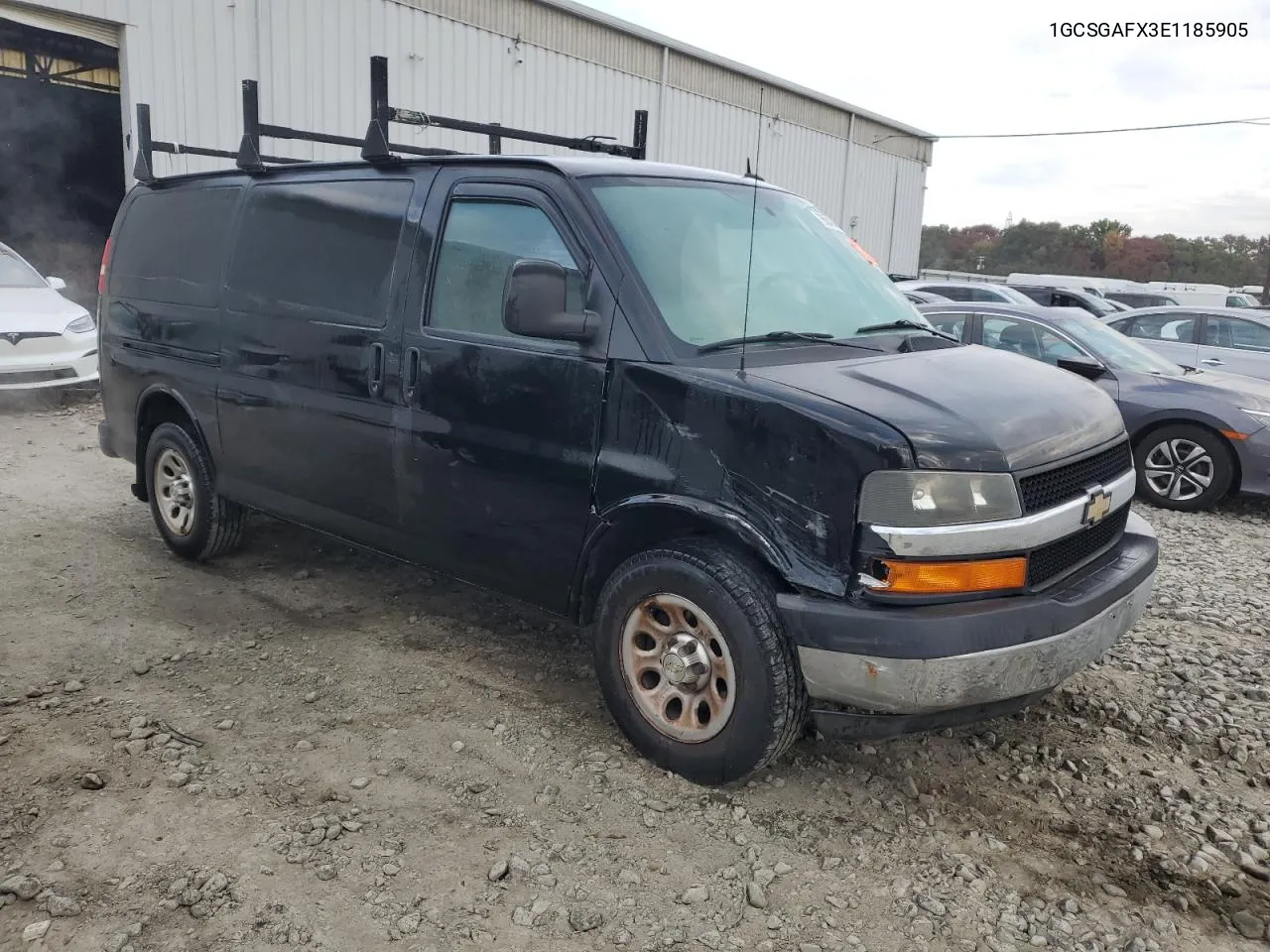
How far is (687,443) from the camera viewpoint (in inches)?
124

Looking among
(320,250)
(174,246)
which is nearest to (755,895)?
(320,250)

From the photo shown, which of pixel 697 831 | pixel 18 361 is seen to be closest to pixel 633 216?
pixel 697 831

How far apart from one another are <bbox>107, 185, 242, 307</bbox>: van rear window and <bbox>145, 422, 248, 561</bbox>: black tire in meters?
0.75

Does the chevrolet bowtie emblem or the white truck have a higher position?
the white truck

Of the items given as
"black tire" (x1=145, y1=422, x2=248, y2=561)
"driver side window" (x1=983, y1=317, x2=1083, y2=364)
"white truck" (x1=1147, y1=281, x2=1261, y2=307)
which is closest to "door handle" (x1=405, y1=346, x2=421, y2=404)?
"black tire" (x1=145, y1=422, x2=248, y2=561)

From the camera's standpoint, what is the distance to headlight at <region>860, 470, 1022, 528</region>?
2809 mm

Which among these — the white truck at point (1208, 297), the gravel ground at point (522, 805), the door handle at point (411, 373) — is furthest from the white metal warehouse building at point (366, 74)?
the white truck at point (1208, 297)

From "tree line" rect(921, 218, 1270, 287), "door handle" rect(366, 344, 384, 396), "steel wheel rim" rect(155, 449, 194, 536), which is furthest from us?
"tree line" rect(921, 218, 1270, 287)

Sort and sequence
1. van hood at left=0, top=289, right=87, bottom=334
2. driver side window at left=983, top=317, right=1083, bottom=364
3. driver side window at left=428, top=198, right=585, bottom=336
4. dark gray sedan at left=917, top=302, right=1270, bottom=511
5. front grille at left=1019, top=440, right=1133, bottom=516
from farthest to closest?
1. van hood at left=0, top=289, right=87, bottom=334
2. driver side window at left=983, top=317, right=1083, bottom=364
3. dark gray sedan at left=917, top=302, right=1270, bottom=511
4. driver side window at left=428, top=198, right=585, bottom=336
5. front grille at left=1019, top=440, right=1133, bottom=516

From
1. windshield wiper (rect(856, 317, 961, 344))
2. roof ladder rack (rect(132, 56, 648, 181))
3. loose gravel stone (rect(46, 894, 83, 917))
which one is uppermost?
roof ladder rack (rect(132, 56, 648, 181))

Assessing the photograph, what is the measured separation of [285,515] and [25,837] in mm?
2013

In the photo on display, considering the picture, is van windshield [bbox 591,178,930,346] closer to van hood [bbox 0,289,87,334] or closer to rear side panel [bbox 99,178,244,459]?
rear side panel [bbox 99,178,244,459]

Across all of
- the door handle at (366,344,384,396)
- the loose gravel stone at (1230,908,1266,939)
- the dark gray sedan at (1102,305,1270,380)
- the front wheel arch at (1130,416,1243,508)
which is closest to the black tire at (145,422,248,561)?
the door handle at (366,344,384,396)

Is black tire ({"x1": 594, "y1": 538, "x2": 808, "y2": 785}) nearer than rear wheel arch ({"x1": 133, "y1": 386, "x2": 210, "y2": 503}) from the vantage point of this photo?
Yes
